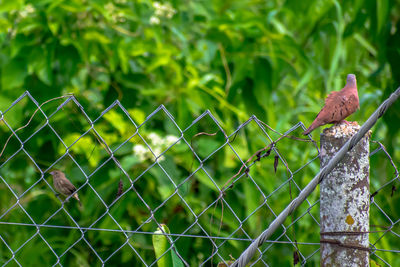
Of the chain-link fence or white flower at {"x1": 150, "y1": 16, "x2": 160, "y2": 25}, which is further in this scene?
white flower at {"x1": 150, "y1": 16, "x2": 160, "y2": 25}

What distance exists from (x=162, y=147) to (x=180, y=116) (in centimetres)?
32

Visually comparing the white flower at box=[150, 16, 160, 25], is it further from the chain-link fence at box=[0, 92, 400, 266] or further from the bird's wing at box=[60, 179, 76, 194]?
the bird's wing at box=[60, 179, 76, 194]

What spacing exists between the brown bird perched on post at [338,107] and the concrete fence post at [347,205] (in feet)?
0.19

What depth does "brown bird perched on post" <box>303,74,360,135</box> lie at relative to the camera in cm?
112

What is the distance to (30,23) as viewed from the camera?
2283 mm

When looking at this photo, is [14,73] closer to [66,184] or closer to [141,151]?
[141,151]

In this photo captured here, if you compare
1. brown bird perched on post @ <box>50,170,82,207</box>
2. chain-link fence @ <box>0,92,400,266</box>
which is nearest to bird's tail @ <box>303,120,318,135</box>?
brown bird perched on post @ <box>50,170,82,207</box>

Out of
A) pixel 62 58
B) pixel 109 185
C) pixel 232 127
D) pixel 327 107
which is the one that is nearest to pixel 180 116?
pixel 232 127

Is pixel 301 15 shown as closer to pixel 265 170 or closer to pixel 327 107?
pixel 265 170

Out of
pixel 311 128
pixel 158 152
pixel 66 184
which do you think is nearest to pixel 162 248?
pixel 66 184

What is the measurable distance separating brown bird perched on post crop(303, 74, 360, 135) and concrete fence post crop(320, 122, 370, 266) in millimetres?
58

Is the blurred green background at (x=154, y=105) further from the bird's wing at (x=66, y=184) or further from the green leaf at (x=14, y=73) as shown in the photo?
the bird's wing at (x=66, y=184)

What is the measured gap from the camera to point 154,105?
99.0 inches

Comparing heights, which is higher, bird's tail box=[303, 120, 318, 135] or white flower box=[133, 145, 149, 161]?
bird's tail box=[303, 120, 318, 135]
